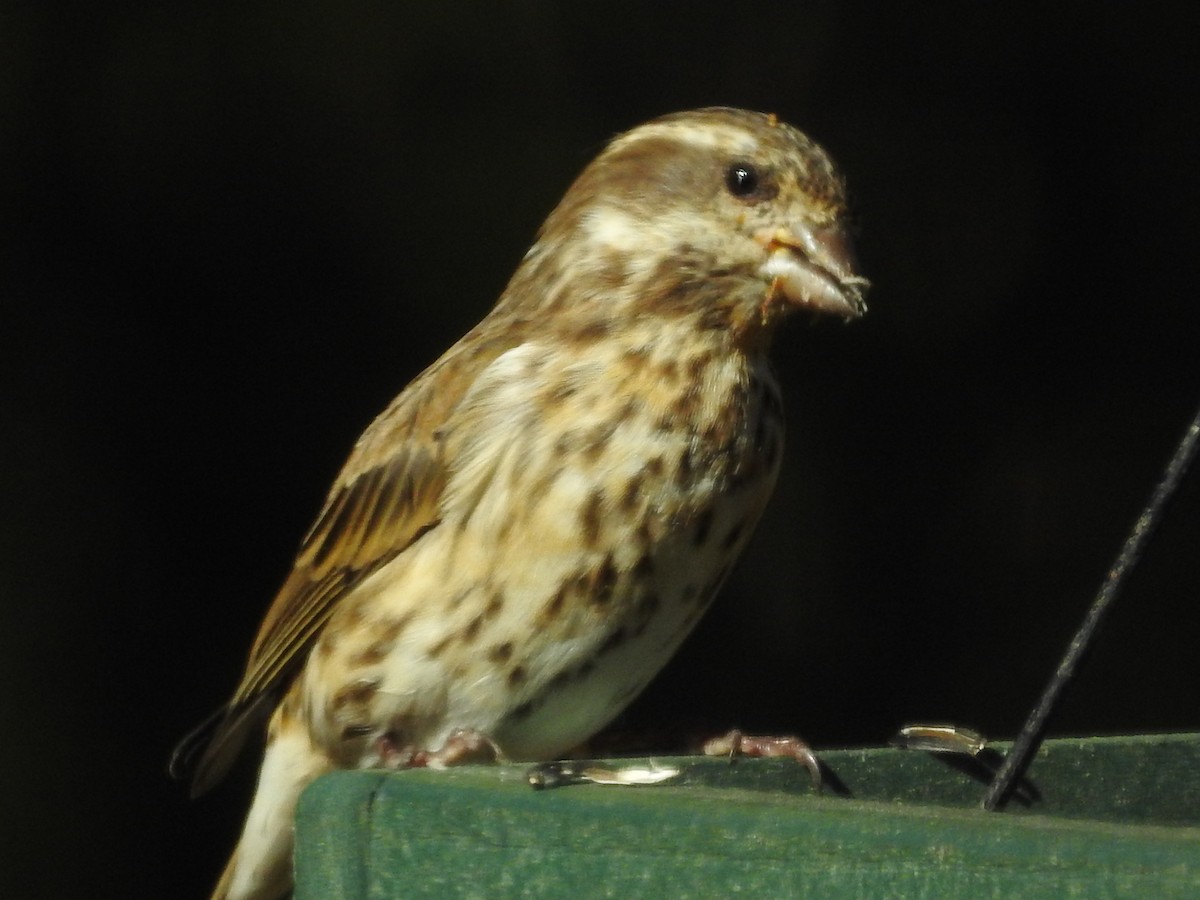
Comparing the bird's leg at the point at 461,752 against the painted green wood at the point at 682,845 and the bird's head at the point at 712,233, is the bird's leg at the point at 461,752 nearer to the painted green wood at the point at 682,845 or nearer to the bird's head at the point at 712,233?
the bird's head at the point at 712,233

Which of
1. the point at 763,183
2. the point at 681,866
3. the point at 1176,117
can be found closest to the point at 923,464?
the point at 1176,117

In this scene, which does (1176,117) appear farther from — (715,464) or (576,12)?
(715,464)

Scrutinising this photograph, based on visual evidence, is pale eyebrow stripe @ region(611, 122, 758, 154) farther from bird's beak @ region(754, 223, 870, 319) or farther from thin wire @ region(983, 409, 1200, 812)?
thin wire @ region(983, 409, 1200, 812)

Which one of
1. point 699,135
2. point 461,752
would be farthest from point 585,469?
point 699,135

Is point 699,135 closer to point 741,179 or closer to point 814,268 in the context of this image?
point 741,179

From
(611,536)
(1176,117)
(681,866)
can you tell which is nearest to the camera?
(681,866)

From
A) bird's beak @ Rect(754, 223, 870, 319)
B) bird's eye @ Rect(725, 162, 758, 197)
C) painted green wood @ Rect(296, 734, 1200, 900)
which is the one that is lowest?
painted green wood @ Rect(296, 734, 1200, 900)

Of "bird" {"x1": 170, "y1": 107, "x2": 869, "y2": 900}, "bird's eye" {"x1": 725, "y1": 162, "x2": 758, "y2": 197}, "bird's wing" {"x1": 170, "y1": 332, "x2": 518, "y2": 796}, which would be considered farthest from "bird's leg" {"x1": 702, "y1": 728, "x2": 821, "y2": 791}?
"bird's eye" {"x1": 725, "y1": 162, "x2": 758, "y2": 197}
